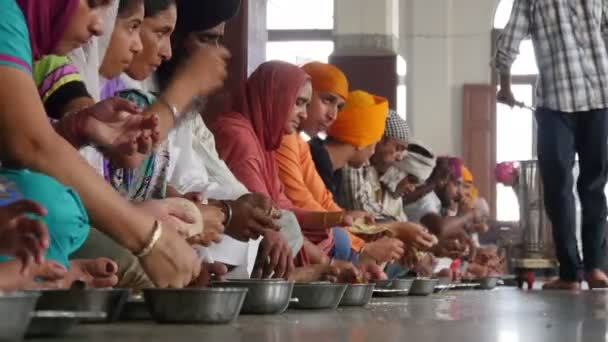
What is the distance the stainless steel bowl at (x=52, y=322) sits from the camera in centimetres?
163

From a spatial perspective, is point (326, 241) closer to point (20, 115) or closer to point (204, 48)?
point (204, 48)

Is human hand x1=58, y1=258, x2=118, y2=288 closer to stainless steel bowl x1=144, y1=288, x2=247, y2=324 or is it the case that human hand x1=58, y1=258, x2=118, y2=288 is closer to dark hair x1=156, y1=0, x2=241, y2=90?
stainless steel bowl x1=144, y1=288, x2=247, y2=324

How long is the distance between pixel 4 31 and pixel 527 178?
19.1 feet

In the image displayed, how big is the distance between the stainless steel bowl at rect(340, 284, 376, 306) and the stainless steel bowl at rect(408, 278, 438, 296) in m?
1.16

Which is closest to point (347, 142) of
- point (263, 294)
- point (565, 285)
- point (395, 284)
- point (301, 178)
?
point (301, 178)

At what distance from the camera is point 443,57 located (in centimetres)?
1210

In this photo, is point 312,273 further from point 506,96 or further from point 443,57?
point 443,57

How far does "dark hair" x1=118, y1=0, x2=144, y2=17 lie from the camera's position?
104 inches

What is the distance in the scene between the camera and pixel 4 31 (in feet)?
5.80

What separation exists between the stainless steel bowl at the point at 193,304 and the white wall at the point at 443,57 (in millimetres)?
10053

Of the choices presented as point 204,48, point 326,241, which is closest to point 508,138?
point 326,241

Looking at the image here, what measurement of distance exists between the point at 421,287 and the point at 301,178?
64 centimetres

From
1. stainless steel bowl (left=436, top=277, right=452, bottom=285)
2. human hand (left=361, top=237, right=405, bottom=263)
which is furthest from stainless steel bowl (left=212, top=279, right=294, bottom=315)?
stainless steel bowl (left=436, top=277, right=452, bottom=285)

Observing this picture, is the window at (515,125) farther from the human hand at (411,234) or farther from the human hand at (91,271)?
the human hand at (91,271)
